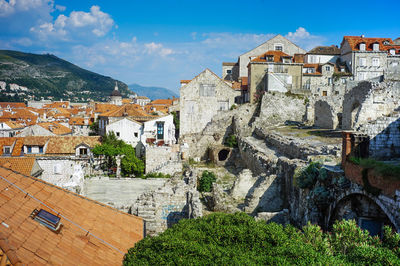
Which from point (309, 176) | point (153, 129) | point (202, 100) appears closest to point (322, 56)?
point (202, 100)

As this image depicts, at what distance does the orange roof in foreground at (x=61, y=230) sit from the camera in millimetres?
5758

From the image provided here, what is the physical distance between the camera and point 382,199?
26.7ft

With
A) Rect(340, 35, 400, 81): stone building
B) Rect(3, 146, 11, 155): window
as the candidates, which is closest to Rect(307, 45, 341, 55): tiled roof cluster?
Rect(340, 35, 400, 81): stone building

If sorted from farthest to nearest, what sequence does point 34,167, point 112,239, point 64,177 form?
point 64,177 < point 34,167 < point 112,239

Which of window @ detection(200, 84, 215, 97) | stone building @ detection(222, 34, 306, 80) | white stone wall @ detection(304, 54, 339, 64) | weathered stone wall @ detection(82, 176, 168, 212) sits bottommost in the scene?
weathered stone wall @ detection(82, 176, 168, 212)

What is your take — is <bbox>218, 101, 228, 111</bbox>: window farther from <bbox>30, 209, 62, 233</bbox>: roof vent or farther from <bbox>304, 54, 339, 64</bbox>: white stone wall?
<bbox>30, 209, 62, 233</bbox>: roof vent

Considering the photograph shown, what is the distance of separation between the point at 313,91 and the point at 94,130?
109 feet

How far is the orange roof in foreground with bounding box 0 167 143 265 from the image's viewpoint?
5758 mm

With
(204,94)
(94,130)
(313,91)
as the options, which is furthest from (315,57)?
(94,130)

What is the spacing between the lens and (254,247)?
23.5ft

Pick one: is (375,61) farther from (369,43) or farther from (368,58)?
(369,43)

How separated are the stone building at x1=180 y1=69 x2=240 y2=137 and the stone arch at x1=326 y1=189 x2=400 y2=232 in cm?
2945

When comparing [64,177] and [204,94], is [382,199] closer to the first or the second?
[64,177]

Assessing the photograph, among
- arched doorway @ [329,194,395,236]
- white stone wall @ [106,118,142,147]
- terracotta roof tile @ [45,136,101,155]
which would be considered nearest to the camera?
arched doorway @ [329,194,395,236]
